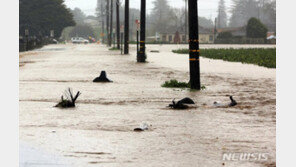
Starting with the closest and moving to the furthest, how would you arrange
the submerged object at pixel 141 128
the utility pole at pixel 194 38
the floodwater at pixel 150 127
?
the floodwater at pixel 150 127 → the submerged object at pixel 141 128 → the utility pole at pixel 194 38

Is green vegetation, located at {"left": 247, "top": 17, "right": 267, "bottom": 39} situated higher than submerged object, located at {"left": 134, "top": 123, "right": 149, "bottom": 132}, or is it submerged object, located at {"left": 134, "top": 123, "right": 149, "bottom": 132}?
green vegetation, located at {"left": 247, "top": 17, "right": 267, "bottom": 39}

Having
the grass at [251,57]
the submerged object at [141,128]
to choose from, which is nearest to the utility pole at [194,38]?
the submerged object at [141,128]

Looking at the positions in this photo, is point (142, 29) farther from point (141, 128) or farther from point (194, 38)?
point (141, 128)

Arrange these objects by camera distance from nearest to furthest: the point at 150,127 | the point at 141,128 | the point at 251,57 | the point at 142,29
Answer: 1. the point at 141,128
2. the point at 150,127
3. the point at 142,29
4. the point at 251,57

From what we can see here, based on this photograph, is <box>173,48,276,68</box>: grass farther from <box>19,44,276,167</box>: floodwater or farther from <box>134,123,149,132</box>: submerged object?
<box>134,123,149,132</box>: submerged object

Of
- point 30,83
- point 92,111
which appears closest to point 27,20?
point 30,83

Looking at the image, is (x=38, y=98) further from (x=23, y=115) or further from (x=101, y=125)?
(x=101, y=125)

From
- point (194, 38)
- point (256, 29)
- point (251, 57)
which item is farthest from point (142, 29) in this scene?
point (256, 29)

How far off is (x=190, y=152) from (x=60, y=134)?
2511mm

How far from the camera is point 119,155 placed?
7715mm

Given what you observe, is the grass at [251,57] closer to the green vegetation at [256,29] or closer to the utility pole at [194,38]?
the utility pole at [194,38]

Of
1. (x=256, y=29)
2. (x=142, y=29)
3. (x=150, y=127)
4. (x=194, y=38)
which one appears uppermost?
(x=256, y=29)

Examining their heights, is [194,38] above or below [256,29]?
below

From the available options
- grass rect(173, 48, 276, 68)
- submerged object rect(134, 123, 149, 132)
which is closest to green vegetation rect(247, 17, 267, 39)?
grass rect(173, 48, 276, 68)
